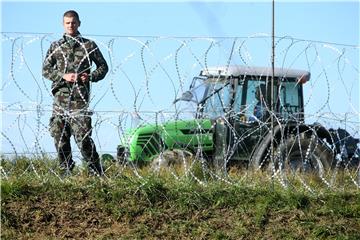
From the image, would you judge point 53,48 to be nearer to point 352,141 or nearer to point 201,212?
point 201,212

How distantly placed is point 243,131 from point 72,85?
2662mm

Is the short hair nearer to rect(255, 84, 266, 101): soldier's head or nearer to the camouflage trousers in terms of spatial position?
the camouflage trousers

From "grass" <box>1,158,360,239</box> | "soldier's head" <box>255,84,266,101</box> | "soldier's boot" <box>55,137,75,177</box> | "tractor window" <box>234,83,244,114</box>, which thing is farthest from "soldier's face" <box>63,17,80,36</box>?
"soldier's head" <box>255,84,266,101</box>

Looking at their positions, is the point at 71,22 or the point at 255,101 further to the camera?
the point at 255,101

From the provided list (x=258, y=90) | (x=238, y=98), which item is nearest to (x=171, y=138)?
(x=238, y=98)

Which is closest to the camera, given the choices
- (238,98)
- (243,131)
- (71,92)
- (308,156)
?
(71,92)

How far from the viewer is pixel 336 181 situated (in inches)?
302

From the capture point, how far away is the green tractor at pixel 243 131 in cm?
841

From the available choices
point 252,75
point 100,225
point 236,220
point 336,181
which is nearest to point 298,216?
point 236,220

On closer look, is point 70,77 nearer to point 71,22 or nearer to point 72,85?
point 72,85

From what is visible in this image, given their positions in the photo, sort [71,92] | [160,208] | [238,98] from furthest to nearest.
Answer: [238,98]
[71,92]
[160,208]

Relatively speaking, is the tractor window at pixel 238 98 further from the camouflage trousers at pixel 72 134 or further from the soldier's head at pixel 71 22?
the soldier's head at pixel 71 22

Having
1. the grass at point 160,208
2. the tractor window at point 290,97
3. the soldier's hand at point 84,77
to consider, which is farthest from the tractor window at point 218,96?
the soldier's hand at point 84,77

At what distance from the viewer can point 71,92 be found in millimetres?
6980
